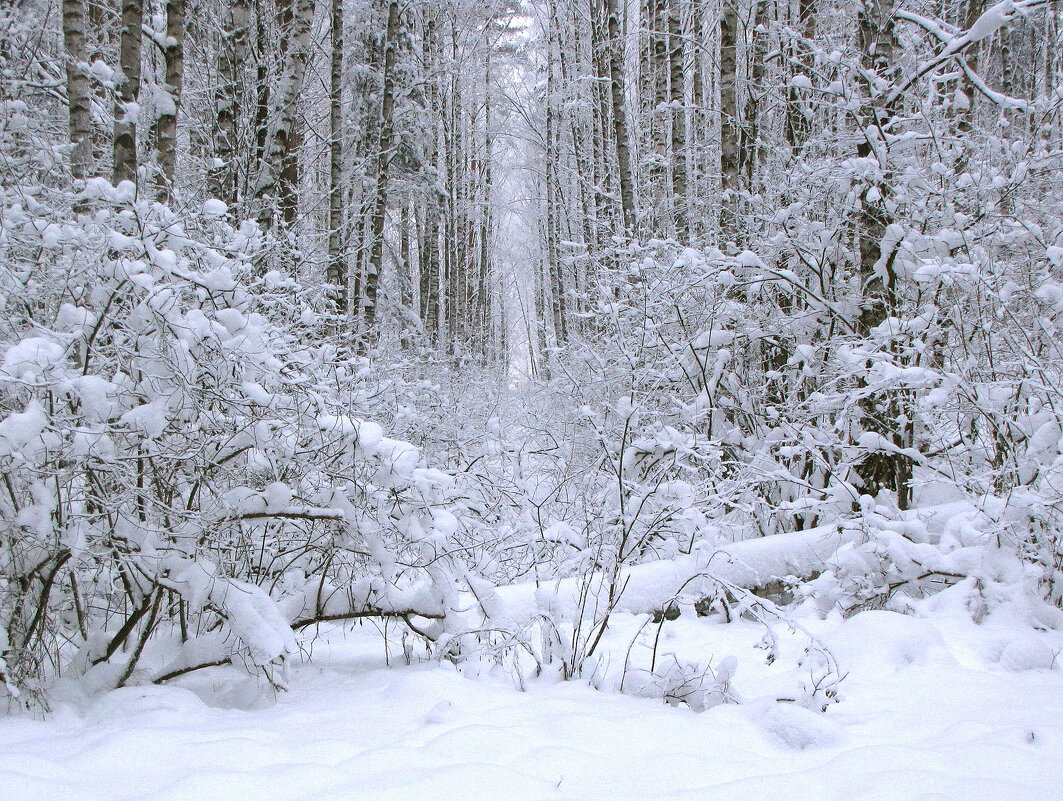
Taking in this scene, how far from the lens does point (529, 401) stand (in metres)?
9.02

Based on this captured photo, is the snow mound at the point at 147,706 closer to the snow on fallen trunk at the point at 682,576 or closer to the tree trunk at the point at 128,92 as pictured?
the snow on fallen trunk at the point at 682,576

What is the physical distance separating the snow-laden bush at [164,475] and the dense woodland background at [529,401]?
0.01 metres

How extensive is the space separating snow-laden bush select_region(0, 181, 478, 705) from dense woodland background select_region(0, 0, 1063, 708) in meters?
0.01

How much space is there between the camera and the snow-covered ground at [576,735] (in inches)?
66.7

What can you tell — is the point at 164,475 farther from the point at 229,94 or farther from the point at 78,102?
the point at 229,94

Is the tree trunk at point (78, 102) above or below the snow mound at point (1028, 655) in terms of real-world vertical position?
above

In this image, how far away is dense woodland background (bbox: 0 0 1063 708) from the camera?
232 cm

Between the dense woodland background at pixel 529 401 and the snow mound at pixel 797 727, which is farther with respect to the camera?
the dense woodland background at pixel 529 401

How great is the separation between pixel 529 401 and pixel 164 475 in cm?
671

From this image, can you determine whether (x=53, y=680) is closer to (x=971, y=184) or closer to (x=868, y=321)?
(x=868, y=321)

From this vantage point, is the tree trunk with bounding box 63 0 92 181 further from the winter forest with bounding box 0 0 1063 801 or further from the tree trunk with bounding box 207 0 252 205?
the tree trunk with bounding box 207 0 252 205

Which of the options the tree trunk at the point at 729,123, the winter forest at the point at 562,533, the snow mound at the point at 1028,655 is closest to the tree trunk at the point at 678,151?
the tree trunk at the point at 729,123

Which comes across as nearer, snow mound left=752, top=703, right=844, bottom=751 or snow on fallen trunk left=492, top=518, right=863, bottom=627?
snow mound left=752, top=703, right=844, bottom=751

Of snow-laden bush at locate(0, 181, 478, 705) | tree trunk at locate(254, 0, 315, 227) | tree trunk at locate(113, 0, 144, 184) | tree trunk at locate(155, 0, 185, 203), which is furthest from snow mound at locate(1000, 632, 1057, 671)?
tree trunk at locate(254, 0, 315, 227)
